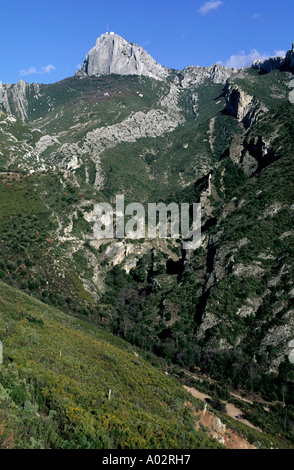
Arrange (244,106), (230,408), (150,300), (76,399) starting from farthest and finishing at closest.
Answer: (244,106) < (150,300) < (230,408) < (76,399)

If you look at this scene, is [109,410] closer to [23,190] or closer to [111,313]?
[111,313]

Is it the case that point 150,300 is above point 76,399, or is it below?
below

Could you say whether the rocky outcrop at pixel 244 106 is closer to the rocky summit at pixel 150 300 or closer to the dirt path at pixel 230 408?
the rocky summit at pixel 150 300

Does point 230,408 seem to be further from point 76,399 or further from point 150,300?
point 150,300

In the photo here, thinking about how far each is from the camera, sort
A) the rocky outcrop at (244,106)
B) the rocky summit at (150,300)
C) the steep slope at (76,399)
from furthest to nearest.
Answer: the rocky outcrop at (244,106) < the rocky summit at (150,300) < the steep slope at (76,399)

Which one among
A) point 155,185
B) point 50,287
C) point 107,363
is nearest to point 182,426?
point 107,363

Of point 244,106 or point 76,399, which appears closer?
point 76,399

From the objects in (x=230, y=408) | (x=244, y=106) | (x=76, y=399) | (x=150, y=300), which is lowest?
(x=230, y=408)

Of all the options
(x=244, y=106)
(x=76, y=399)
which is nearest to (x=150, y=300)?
(x=76, y=399)

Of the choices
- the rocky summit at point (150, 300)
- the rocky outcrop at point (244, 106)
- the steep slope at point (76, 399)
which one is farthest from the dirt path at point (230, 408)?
the rocky outcrop at point (244, 106)
